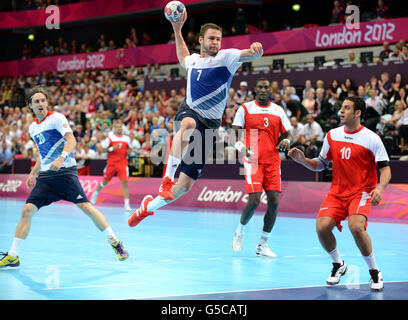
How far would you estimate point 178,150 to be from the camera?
7855 mm

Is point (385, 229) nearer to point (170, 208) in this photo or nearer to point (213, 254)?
point (213, 254)

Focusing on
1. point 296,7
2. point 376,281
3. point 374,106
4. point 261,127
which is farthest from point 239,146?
point 296,7

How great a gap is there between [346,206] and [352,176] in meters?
0.36

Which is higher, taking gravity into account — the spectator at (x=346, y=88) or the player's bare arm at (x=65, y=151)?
the spectator at (x=346, y=88)

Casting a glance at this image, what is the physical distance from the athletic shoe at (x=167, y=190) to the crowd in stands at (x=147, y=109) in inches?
361

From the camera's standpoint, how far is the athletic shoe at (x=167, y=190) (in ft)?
25.2

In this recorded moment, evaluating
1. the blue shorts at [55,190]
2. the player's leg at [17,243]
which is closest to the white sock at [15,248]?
the player's leg at [17,243]

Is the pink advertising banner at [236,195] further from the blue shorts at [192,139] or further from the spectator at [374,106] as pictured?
the blue shorts at [192,139]

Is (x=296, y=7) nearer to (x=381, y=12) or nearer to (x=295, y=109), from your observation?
(x=381, y=12)

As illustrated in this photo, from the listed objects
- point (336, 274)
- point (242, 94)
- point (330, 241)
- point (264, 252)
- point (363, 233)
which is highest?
point (242, 94)

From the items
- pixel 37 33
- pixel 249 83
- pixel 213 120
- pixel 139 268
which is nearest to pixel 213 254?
pixel 139 268

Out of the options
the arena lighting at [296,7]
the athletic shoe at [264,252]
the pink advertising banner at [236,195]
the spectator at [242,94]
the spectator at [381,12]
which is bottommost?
the pink advertising banner at [236,195]

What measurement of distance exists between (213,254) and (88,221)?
6.21 metres

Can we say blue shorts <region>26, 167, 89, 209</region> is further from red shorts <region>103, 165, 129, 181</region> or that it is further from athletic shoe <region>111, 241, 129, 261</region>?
red shorts <region>103, 165, 129, 181</region>
